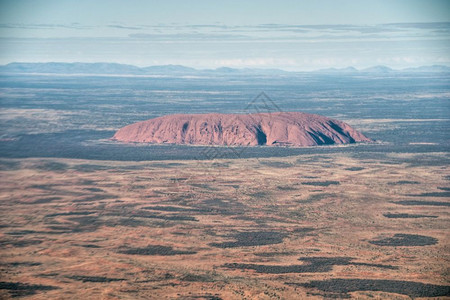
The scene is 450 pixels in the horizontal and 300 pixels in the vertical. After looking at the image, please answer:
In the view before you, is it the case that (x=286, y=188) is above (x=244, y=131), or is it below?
below

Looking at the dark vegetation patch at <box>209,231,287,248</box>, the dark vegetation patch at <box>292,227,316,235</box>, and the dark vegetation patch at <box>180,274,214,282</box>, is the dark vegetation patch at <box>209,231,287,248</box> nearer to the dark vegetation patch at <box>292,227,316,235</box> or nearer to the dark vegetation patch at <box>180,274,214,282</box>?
the dark vegetation patch at <box>292,227,316,235</box>

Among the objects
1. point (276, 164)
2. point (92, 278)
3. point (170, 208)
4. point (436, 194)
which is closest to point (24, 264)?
point (92, 278)

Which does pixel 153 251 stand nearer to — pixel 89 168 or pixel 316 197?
pixel 316 197

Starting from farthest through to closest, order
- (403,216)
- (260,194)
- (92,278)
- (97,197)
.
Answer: (260,194)
(97,197)
(403,216)
(92,278)

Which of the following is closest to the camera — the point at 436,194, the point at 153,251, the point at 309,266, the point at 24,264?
the point at 309,266

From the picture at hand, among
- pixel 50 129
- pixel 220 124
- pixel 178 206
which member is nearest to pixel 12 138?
pixel 50 129

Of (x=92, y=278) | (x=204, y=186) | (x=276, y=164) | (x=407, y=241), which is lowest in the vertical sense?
(x=92, y=278)

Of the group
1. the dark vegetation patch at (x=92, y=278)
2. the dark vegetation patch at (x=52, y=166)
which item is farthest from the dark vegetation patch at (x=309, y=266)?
the dark vegetation patch at (x=52, y=166)
